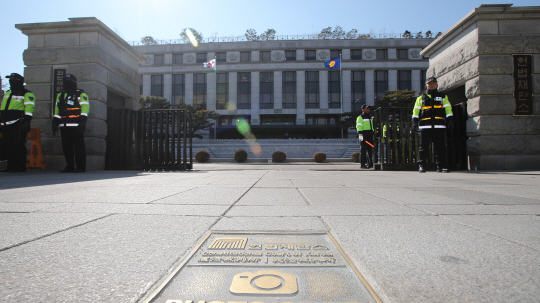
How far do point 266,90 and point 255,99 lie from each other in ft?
8.26

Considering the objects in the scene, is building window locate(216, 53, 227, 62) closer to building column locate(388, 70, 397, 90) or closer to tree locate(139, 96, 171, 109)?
tree locate(139, 96, 171, 109)

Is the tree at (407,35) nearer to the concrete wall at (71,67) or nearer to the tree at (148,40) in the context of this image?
the tree at (148,40)

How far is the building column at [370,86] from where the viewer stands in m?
45.6

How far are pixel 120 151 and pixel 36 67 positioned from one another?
354cm

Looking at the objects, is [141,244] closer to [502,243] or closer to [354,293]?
[354,293]

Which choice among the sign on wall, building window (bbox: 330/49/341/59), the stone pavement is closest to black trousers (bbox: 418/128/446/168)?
the sign on wall

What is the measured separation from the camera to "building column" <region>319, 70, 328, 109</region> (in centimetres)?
4606

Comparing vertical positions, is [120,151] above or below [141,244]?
above

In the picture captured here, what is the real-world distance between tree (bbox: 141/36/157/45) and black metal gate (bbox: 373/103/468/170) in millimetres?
56252

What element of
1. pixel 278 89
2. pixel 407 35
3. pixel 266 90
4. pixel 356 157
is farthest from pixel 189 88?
pixel 407 35

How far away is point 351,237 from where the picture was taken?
60.7 inches

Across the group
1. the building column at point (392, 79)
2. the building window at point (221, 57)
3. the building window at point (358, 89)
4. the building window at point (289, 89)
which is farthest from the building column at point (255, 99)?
the building column at point (392, 79)

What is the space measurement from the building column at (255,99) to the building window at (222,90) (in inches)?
173

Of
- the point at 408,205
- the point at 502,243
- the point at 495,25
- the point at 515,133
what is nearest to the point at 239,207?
the point at 408,205
